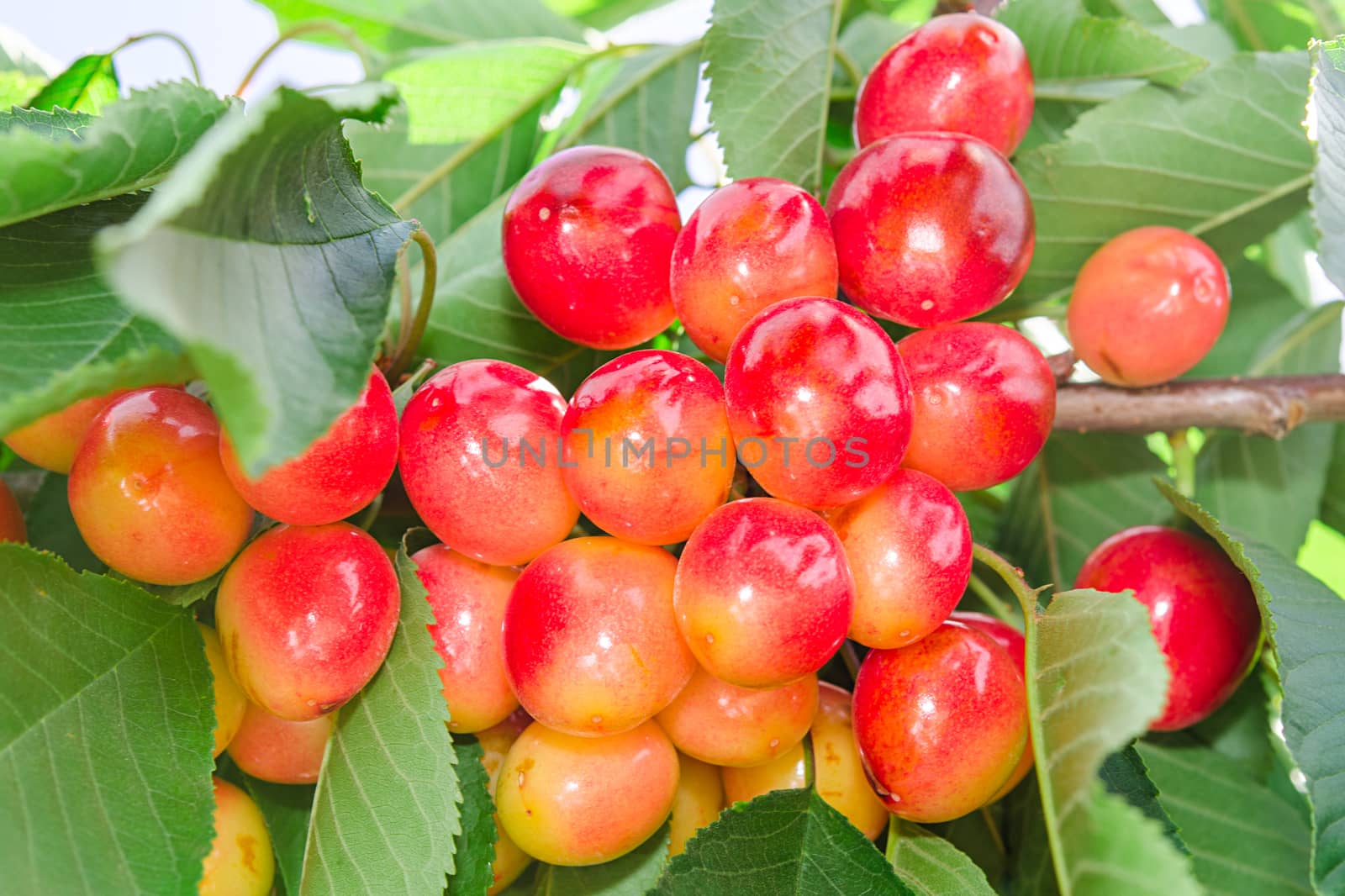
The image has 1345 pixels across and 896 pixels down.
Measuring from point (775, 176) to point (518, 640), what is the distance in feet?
1.11

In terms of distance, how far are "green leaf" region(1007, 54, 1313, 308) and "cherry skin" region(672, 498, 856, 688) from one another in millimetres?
345

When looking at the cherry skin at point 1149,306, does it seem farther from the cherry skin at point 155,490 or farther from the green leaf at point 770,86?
the cherry skin at point 155,490

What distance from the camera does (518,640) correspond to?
482 millimetres

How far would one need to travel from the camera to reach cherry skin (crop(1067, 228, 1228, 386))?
0.62 m

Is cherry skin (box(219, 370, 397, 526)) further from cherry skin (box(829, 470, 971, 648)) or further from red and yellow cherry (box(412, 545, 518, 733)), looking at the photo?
cherry skin (box(829, 470, 971, 648))

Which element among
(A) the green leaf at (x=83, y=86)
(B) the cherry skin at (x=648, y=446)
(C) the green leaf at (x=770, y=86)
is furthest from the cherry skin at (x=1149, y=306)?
(A) the green leaf at (x=83, y=86)

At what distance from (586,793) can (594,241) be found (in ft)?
0.92

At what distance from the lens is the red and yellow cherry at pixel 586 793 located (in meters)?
0.50

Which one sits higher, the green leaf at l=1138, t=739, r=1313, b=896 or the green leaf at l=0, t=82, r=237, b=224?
the green leaf at l=0, t=82, r=237, b=224

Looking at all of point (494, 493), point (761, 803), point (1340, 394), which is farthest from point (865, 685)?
point (1340, 394)

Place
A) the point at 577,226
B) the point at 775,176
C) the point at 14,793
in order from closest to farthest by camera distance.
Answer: the point at 14,793 → the point at 577,226 → the point at 775,176

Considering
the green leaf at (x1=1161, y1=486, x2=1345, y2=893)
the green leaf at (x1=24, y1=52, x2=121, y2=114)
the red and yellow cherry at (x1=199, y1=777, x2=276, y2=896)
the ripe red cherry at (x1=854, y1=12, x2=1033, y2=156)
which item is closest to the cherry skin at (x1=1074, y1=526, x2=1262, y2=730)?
the green leaf at (x1=1161, y1=486, x2=1345, y2=893)

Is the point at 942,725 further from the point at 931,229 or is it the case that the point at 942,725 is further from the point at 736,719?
the point at 931,229

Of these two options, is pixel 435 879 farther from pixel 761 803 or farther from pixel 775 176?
pixel 775 176
